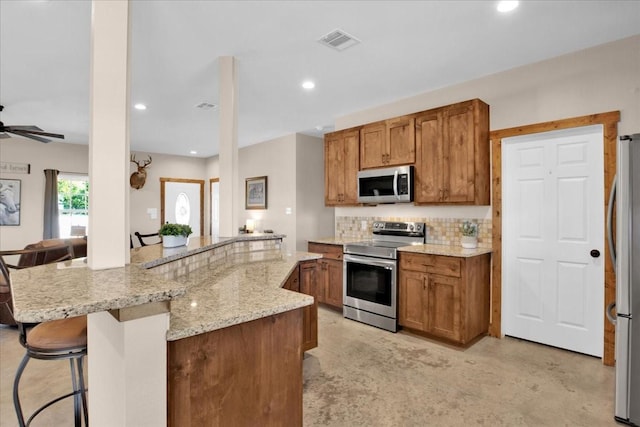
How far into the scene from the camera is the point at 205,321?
1181 mm

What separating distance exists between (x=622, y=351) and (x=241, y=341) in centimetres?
221

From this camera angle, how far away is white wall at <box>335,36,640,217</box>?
273cm

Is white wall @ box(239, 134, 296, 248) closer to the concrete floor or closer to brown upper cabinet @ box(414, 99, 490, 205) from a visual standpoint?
brown upper cabinet @ box(414, 99, 490, 205)

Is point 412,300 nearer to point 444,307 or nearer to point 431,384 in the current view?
point 444,307

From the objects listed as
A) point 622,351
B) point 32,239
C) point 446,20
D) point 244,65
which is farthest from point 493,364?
point 32,239

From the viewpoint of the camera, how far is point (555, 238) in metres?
3.13

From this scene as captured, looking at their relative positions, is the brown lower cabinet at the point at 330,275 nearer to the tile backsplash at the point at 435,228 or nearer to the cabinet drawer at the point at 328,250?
the cabinet drawer at the point at 328,250

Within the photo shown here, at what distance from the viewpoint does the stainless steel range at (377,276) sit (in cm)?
358

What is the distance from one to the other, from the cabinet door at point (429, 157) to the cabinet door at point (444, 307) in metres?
0.89

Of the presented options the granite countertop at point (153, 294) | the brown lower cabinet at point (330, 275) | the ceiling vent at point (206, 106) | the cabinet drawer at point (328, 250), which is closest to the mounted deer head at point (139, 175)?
the ceiling vent at point (206, 106)

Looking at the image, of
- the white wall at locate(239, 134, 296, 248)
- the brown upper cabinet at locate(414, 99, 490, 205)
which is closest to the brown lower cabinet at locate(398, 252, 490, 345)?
the brown upper cabinet at locate(414, 99, 490, 205)

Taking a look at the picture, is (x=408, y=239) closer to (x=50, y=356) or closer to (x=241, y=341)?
(x=241, y=341)

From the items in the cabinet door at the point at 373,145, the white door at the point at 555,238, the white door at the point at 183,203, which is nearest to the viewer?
the white door at the point at 555,238

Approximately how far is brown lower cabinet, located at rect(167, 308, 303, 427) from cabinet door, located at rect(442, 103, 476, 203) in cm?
256
